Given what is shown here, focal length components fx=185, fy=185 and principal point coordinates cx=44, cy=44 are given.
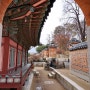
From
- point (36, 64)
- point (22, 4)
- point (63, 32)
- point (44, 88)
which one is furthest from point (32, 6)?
A: point (63, 32)

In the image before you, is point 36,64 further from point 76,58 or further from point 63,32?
point 76,58

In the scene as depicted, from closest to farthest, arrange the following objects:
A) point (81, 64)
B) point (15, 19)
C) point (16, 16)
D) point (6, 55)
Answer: point (16, 16) → point (15, 19) → point (6, 55) → point (81, 64)

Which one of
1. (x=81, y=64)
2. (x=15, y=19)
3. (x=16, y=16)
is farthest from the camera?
(x=81, y=64)

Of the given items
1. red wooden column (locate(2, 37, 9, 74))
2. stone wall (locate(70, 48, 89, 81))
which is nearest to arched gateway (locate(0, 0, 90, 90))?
red wooden column (locate(2, 37, 9, 74))

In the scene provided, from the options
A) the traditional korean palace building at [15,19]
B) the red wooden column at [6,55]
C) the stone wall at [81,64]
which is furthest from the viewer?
the stone wall at [81,64]

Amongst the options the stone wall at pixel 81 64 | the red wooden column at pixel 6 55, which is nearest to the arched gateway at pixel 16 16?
the red wooden column at pixel 6 55

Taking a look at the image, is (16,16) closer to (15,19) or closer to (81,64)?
(15,19)

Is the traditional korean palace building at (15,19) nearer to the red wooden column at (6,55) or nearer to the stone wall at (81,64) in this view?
the red wooden column at (6,55)

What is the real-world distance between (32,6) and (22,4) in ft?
1.14

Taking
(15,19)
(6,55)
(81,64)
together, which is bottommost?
(81,64)

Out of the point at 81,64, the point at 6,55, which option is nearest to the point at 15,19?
the point at 6,55

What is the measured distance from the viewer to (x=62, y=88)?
13.6m

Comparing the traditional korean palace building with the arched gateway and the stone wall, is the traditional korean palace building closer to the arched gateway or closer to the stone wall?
the arched gateway

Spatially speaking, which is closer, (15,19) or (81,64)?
(15,19)
